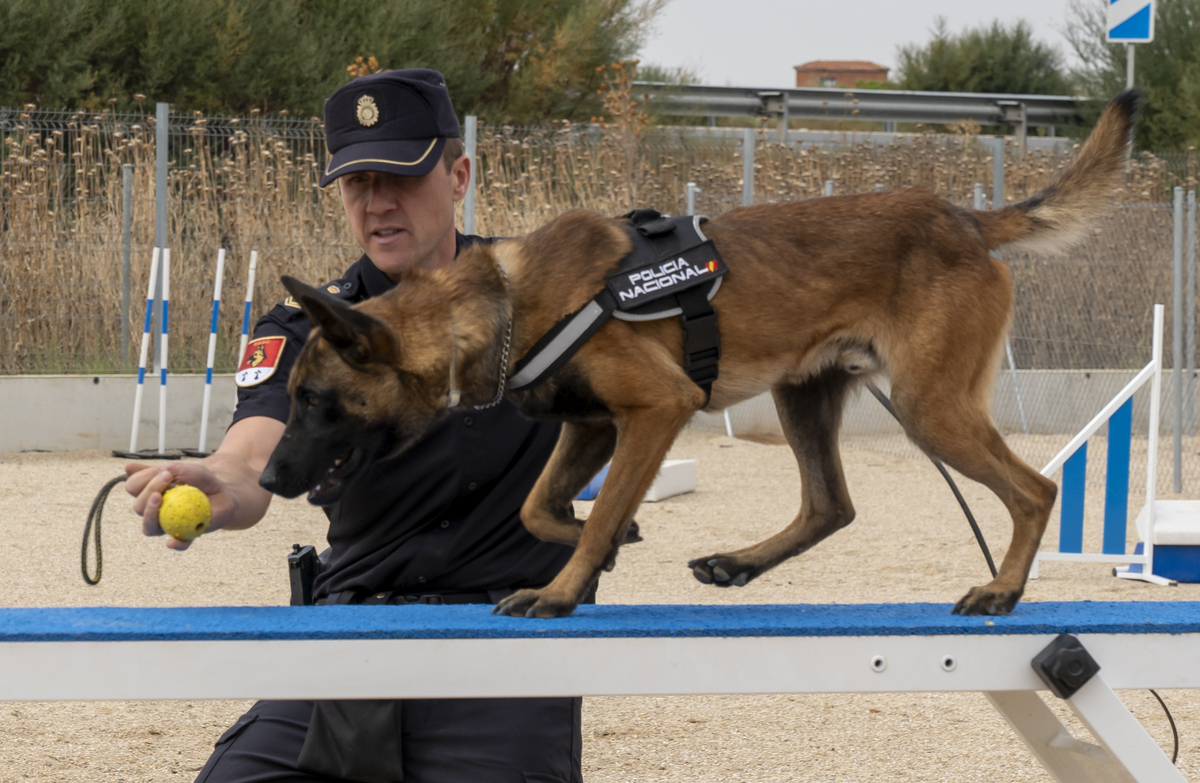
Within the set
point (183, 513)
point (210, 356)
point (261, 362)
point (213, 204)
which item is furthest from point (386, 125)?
point (213, 204)

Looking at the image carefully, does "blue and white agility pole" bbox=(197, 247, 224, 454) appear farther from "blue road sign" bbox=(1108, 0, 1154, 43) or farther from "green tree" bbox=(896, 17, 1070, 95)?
"green tree" bbox=(896, 17, 1070, 95)

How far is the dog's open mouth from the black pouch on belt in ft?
1.52

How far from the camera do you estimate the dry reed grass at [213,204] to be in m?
9.69

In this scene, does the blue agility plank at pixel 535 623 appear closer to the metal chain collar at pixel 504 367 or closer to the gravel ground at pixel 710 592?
the metal chain collar at pixel 504 367

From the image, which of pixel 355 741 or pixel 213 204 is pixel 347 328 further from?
pixel 213 204

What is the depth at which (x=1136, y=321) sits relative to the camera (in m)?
10.3

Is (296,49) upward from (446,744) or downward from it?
upward

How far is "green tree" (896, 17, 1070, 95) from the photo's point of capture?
80.1ft

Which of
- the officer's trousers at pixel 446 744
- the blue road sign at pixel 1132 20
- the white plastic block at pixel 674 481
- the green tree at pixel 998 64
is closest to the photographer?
the officer's trousers at pixel 446 744

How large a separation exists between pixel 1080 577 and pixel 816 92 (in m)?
13.6

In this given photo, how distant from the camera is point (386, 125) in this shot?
266cm

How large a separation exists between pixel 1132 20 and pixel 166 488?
23.2ft

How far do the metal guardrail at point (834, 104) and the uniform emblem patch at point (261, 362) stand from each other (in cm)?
1547

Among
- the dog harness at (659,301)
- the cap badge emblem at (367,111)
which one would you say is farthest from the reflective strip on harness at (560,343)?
the cap badge emblem at (367,111)
